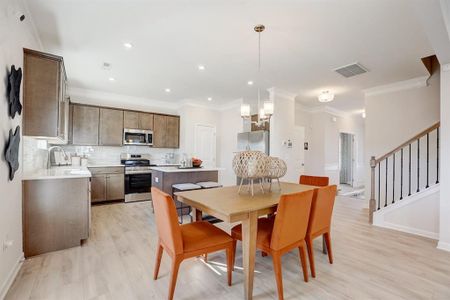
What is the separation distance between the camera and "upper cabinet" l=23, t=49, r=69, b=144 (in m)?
2.38

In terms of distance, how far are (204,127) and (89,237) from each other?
4.04 metres

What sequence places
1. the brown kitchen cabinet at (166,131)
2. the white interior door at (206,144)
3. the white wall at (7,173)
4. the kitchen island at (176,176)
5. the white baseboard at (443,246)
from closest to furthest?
the white wall at (7,173)
the white baseboard at (443,246)
the kitchen island at (176,176)
the brown kitchen cabinet at (166,131)
the white interior door at (206,144)

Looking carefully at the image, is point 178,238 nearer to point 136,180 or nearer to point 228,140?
point 136,180

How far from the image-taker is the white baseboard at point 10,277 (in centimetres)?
177

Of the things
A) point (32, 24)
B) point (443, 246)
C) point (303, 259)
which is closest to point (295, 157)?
point (443, 246)

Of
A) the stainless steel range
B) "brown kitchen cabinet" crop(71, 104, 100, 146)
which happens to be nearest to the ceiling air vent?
the stainless steel range

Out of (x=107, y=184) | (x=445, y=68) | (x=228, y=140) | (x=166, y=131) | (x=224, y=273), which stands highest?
(x=445, y=68)

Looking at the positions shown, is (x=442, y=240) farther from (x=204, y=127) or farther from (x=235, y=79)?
(x=204, y=127)

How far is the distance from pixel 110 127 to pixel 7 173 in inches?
137

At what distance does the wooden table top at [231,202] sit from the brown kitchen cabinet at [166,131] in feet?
12.9

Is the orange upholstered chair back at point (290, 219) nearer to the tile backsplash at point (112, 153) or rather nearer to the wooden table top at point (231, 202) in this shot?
the wooden table top at point (231, 202)

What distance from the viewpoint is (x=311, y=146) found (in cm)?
685

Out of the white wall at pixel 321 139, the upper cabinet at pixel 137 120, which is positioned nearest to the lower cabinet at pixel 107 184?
the upper cabinet at pixel 137 120

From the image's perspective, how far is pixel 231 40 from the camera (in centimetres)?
281
